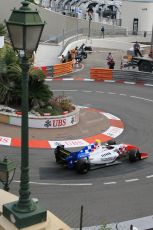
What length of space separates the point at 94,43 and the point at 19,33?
4427cm

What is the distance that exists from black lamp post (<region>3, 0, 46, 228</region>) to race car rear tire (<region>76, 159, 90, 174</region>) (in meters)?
6.59

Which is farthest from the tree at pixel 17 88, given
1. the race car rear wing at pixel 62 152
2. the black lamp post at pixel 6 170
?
the black lamp post at pixel 6 170

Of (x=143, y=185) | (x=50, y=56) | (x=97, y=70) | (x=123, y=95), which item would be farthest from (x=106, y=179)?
(x=50, y=56)

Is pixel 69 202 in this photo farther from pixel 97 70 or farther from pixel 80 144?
pixel 97 70

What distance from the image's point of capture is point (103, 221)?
12.0 m

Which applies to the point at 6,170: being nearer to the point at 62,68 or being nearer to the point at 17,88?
the point at 17,88

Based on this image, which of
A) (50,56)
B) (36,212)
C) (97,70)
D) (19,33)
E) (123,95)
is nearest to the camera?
(19,33)

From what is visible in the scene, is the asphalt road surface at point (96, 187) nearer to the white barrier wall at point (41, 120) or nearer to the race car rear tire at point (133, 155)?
the race car rear tire at point (133, 155)

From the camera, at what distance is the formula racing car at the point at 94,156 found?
14.8 m

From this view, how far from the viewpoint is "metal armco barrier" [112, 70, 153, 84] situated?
31.2 metres

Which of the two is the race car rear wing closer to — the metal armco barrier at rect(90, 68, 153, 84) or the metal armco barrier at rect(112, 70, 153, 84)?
the metal armco barrier at rect(90, 68, 153, 84)

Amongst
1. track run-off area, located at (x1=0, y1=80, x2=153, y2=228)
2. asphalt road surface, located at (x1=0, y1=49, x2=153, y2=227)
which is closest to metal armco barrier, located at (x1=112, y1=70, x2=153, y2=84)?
track run-off area, located at (x1=0, y1=80, x2=153, y2=228)

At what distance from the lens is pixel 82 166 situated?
1463cm

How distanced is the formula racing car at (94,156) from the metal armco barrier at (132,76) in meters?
15.2
